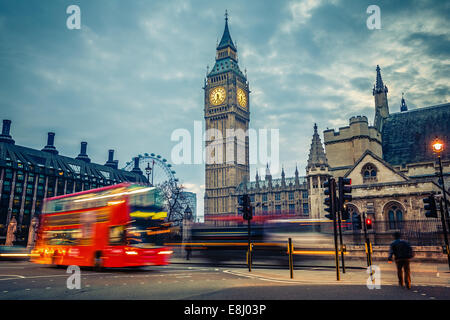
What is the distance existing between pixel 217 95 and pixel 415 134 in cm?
7648

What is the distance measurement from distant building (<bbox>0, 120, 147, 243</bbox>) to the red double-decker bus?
60178mm

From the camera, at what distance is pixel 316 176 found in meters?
40.2

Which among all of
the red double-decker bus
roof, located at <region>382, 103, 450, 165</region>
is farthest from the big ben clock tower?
the red double-decker bus

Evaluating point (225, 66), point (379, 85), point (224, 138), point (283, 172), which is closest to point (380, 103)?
point (379, 85)

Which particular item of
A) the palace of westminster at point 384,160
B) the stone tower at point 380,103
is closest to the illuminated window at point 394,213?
the palace of westminster at point 384,160

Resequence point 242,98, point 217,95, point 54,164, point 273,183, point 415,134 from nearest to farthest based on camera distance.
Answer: point 415,134 < point 54,164 < point 273,183 < point 217,95 < point 242,98

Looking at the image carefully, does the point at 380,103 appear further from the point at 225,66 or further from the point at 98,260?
the point at 225,66

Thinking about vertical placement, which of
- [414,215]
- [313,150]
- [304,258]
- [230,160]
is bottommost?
[304,258]

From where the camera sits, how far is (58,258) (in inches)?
693

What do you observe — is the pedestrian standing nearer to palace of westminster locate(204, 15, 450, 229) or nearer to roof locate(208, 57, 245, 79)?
palace of westminster locate(204, 15, 450, 229)

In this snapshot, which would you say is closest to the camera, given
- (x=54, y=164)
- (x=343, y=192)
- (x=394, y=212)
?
(x=343, y=192)
